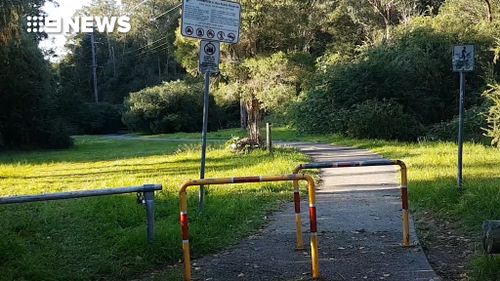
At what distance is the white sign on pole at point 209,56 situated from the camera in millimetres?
7590

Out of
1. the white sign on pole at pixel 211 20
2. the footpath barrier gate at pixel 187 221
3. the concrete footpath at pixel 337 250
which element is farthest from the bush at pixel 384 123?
the footpath barrier gate at pixel 187 221

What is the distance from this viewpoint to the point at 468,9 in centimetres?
3353

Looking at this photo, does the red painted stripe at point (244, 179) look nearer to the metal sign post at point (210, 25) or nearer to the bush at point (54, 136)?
the metal sign post at point (210, 25)

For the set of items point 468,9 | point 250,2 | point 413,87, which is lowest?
point 413,87

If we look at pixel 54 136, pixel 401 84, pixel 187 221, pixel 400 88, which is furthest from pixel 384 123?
pixel 54 136

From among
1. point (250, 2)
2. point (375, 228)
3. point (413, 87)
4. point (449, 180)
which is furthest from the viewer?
point (413, 87)

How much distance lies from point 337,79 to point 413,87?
3831 mm

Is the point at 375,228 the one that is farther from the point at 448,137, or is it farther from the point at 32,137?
the point at 32,137

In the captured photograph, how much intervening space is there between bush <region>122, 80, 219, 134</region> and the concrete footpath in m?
45.0

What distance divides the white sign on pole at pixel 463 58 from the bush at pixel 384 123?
16.1 meters

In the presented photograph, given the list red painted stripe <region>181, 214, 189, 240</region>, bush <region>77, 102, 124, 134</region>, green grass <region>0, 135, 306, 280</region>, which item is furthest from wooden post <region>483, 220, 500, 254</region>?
bush <region>77, 102, 124, 134</region>

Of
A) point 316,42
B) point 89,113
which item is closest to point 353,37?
point 316,42

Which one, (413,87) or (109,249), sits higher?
(413,87)

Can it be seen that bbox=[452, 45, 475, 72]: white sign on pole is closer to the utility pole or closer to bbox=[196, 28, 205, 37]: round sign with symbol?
bbox=[196, 28, 205, 37]: round sign with symbol
